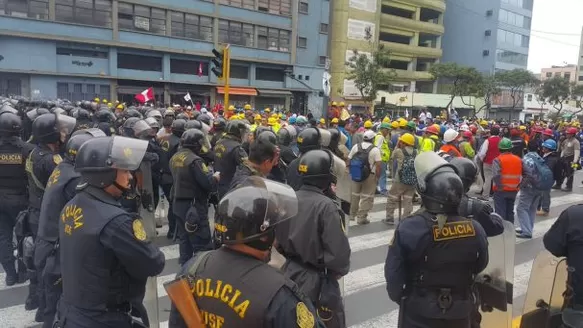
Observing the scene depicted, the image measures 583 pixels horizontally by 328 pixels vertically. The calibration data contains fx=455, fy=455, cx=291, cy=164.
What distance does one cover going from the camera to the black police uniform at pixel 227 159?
6.66 metres

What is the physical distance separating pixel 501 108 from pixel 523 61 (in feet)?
37.2

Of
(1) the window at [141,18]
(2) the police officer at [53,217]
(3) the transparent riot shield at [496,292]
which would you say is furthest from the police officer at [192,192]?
(1) the window at [141,18]

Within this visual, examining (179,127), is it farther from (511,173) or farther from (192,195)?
(511,173)

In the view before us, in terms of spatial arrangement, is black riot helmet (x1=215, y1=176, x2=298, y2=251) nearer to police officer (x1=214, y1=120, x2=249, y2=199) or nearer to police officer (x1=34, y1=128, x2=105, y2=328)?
police officer (x1=34, y1=128, x2=105, y2=328)

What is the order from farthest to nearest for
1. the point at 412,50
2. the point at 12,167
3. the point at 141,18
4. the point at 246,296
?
the point at 412,50
the point at 141,18
the point at 12,167
the point at 246,296

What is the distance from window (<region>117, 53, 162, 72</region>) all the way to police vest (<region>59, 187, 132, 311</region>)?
113ft

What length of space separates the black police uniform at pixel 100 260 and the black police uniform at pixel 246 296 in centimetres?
92

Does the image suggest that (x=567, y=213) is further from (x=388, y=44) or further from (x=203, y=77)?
(x=388, y=44)

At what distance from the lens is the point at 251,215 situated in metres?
2.06

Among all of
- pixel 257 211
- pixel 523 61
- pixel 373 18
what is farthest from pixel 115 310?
pixel 523 61

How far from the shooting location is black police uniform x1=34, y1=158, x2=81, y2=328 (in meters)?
3.98

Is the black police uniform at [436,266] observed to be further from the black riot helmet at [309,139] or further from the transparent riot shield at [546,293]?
the black riot helmet at [309,139]

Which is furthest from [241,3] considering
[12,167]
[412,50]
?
[12,167]

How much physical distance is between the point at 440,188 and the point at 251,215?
170 centimetres
